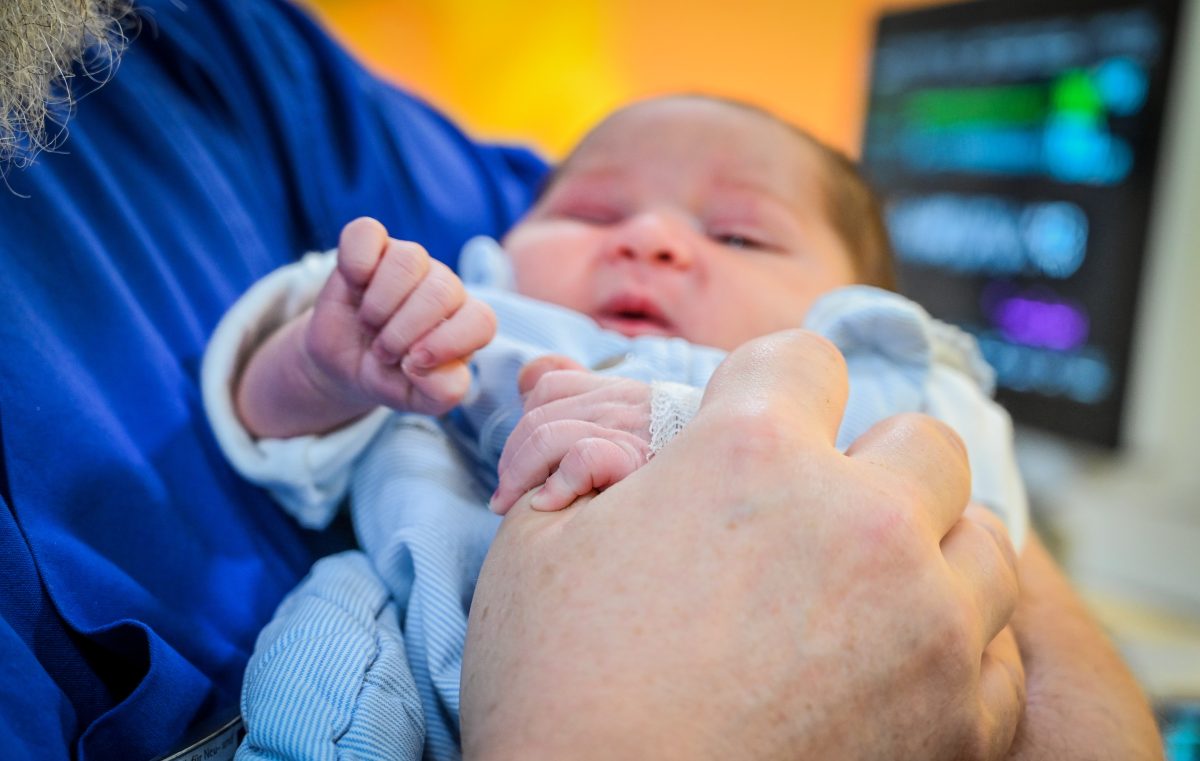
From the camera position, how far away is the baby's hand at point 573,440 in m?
0.46

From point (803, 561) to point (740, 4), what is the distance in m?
2.95

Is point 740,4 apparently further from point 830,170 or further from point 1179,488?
point 830,170

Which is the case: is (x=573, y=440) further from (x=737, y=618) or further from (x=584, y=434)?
(x=737, y=618)

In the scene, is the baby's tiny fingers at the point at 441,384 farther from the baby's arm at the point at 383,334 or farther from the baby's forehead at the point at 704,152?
the baby's forehead at the point at 704,152

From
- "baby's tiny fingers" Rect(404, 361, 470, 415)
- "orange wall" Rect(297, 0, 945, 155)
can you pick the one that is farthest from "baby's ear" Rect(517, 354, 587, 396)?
"orange wall" Rect(297, 0, 945, 155)

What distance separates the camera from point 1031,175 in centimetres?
Answer: 216

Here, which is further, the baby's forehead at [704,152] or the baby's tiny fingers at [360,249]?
the baby's forehead at [704,152]

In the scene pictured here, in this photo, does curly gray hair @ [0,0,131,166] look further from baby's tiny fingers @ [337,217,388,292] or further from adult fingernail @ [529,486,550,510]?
adult fingernail @ [529,486,550,510]

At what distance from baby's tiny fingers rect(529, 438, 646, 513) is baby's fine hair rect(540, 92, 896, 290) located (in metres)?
0.66

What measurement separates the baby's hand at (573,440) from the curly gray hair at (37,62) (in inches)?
15.5

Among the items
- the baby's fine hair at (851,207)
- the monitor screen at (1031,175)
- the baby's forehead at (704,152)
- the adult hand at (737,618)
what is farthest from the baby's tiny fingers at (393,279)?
the monitor screen at (1031,175)

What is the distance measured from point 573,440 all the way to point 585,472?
3cm

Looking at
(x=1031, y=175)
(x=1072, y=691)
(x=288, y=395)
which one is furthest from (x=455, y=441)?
(x=1031, y=175)

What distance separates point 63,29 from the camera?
612 millimetres
